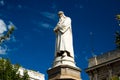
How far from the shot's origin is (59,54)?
12773mm

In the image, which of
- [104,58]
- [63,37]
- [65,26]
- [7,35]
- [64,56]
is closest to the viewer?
[64,56]

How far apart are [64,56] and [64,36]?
3.31 ft

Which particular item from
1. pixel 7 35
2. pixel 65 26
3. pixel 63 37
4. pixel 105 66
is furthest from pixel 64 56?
pixel 105 66

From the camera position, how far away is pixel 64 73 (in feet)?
39.4

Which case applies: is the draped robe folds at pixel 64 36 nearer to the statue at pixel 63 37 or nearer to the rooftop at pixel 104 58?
the statue at pixel 63 37

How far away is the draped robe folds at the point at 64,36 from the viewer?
12.8 meters

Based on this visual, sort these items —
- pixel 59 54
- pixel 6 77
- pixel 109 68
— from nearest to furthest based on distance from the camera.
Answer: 1. pixel 59 54
2. pixel 6 77
3. pixel 109 68

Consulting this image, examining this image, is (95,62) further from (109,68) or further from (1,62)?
(1,62)

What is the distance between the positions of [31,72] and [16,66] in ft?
70.3

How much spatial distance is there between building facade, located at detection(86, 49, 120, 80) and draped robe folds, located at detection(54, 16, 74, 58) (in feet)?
88.3

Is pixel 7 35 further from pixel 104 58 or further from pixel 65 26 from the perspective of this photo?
pixel 104 58

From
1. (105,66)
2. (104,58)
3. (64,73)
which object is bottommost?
(64,73)

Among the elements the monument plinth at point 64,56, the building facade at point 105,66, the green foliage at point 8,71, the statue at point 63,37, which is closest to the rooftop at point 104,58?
the building facade at point 105,66

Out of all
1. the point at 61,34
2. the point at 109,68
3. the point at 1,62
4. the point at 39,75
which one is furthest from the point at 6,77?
the point at 39,75
